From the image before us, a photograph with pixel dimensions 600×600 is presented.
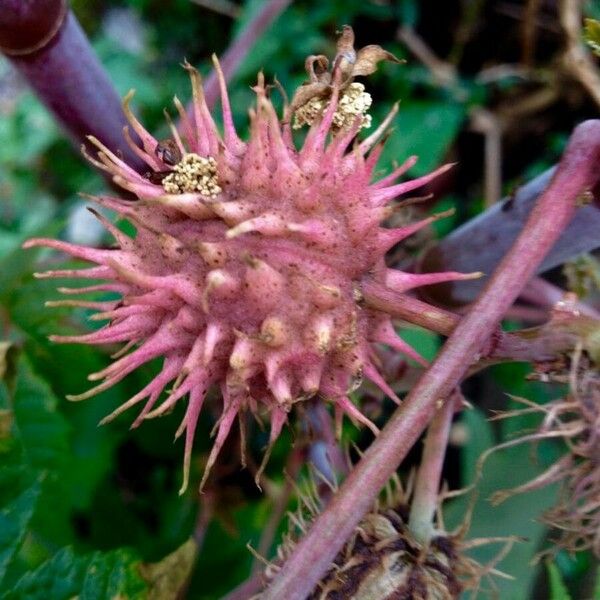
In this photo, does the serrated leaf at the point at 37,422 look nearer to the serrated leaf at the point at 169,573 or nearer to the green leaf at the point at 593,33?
the serrated leaf at the point at 169,573

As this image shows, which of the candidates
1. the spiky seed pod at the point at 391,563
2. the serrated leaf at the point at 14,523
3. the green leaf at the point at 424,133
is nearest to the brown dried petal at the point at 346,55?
the spiky seed pod at the point at 391,563

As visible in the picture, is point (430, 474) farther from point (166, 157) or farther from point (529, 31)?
point (529, 31)

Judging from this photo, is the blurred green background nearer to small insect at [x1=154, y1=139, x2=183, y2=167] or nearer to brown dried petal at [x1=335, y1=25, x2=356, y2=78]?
brown dried petal at [x1=335, y1=25, x2=356, y2=78]

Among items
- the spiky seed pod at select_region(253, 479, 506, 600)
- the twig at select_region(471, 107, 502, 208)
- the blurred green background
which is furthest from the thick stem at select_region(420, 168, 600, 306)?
the twig at select_region(471, 107, 502, 208)

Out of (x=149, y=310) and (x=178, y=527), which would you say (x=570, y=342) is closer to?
(x=149, y=310)

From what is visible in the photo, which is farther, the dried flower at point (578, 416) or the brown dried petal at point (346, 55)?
the brown dried petal at point (346, 55)

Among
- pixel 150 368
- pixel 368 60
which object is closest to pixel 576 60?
pixel 368 60
